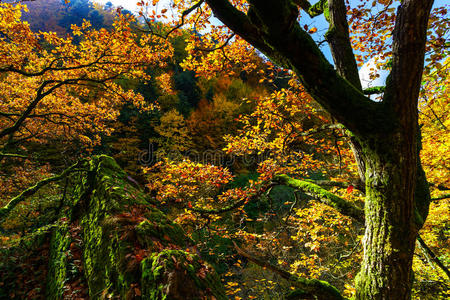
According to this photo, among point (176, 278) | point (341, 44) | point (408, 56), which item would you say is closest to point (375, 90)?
point (341, 44)

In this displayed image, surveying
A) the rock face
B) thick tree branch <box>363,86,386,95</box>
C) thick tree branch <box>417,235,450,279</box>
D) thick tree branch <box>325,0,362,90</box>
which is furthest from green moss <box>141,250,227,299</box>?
thick tree branch <box>417,235,450,279</box>

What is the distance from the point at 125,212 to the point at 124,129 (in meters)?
16.5

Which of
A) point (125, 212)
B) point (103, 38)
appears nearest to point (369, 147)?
point (125, 212)

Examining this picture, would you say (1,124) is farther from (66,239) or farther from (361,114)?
(361,114)

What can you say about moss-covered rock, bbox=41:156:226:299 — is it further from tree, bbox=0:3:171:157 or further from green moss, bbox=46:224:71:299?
tree, bbox=0:3:171:157

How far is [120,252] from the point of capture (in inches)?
88.1

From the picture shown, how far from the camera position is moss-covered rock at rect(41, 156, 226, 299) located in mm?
1851

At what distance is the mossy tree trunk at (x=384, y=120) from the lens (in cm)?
159

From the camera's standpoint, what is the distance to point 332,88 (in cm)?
167

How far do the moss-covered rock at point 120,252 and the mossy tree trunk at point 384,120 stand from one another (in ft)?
5.65

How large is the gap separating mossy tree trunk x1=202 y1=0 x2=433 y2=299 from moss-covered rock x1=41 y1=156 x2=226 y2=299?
1.72 m

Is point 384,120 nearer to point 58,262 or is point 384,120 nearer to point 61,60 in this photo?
point 58,262

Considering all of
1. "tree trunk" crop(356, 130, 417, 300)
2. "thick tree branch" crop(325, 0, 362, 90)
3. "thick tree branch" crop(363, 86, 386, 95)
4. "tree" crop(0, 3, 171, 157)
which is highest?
"tree" crop(0, 3, 171, 157)

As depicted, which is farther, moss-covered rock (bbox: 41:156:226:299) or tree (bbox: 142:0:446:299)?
moss-covered rock (bbox: 41:156:226:299)
